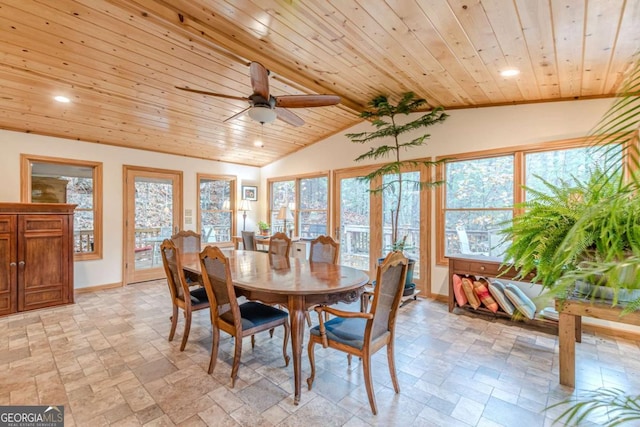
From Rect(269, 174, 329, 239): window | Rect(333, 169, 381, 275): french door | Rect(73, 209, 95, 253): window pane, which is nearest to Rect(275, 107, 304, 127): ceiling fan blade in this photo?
Rect(333, 169, 381, 275): french door

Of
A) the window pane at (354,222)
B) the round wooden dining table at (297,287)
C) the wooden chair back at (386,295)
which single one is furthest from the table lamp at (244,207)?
the wooden chair back at (386,295)

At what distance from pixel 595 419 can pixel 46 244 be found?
580cm

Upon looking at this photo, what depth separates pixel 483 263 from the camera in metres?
3.51

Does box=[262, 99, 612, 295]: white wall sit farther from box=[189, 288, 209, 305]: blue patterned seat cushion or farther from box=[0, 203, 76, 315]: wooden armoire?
box=[0, 203, 76, 315]: wooden armoire

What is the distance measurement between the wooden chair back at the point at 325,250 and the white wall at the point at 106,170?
3.51 metres

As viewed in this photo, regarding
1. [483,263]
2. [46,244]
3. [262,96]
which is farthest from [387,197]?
[46,244]

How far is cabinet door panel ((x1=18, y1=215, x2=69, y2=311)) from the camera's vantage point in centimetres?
383

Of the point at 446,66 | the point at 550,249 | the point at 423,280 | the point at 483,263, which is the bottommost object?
the point at 423,280

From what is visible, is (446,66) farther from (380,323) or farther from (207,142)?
(207,142)

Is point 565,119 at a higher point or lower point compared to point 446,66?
lower

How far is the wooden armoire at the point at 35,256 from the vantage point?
3.72 m

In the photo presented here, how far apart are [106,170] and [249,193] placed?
273 centimetres

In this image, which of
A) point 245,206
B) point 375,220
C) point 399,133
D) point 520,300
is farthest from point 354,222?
point 520,300

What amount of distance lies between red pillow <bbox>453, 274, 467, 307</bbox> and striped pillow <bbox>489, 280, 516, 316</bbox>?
1.05 feet
